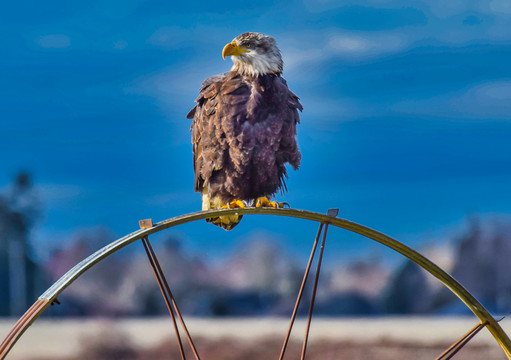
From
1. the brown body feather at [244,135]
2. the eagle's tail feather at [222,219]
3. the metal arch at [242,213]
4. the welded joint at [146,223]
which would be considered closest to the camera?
the metal arch at [242,213]

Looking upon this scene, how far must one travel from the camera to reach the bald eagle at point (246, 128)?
2529 mm

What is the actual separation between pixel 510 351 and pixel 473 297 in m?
0.25

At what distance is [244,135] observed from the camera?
2.52 m

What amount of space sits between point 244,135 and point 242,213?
1.63 ft

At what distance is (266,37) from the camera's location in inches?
105

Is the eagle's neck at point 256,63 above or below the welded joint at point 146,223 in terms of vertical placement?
above

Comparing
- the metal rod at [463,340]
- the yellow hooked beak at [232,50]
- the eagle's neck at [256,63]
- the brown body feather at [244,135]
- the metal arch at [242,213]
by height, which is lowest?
the metal rod at [463,340]

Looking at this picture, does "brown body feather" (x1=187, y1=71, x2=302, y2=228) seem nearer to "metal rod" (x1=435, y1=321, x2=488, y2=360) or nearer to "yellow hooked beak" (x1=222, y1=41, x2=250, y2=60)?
"yellow hooked beak" (x1=222, y1=41, x2=250, y2=60)

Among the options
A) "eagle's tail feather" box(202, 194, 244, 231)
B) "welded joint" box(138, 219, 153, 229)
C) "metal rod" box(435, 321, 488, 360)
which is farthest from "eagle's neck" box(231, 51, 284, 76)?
"metal rod" box(435, 321, 488, 360)

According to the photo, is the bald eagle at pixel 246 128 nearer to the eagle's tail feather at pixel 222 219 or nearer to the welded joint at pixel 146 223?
the eagle's tail feather at pixel 222 219

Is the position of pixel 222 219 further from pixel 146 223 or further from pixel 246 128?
pixel 146 223

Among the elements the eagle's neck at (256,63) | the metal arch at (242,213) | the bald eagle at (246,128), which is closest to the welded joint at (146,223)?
the metal arch at (242,213)

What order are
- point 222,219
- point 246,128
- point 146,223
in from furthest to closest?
point 222,219
point 246,128
point 146,223

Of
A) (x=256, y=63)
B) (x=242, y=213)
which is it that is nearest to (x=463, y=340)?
(x=242, y=213)
